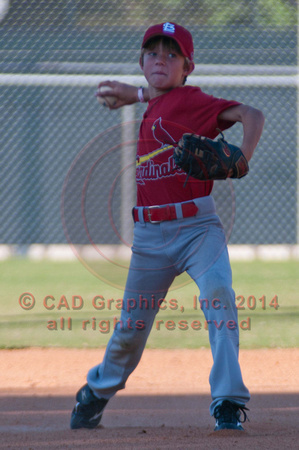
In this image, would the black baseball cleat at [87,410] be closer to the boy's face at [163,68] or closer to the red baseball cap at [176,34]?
the boy's face at [163,68]

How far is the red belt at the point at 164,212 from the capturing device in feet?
8.50

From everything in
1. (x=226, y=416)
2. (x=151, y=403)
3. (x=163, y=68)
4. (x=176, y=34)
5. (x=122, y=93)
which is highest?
(x=176, y=34)

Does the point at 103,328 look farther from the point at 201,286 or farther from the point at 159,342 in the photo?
the point at 201,286

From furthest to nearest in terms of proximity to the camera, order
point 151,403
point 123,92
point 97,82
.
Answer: point 97,82, point 151,403, point 123,92

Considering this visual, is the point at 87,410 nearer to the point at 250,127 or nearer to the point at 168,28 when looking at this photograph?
the point at 250,127

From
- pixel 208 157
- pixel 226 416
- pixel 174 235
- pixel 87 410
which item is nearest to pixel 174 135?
pixel 208 157

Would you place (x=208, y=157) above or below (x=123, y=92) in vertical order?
above

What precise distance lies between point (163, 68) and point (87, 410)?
149cm

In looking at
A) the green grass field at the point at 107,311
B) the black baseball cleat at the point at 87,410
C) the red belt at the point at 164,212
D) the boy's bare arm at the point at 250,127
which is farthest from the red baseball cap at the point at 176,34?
the black baseball cleat at the point at 87,410

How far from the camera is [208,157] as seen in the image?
7.91ft

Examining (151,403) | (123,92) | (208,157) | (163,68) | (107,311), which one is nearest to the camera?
(208,157)

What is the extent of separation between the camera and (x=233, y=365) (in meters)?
2.44

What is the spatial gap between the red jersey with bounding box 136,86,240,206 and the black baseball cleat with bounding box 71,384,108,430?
2.87 feet

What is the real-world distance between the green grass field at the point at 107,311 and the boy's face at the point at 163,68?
4.10 feet
